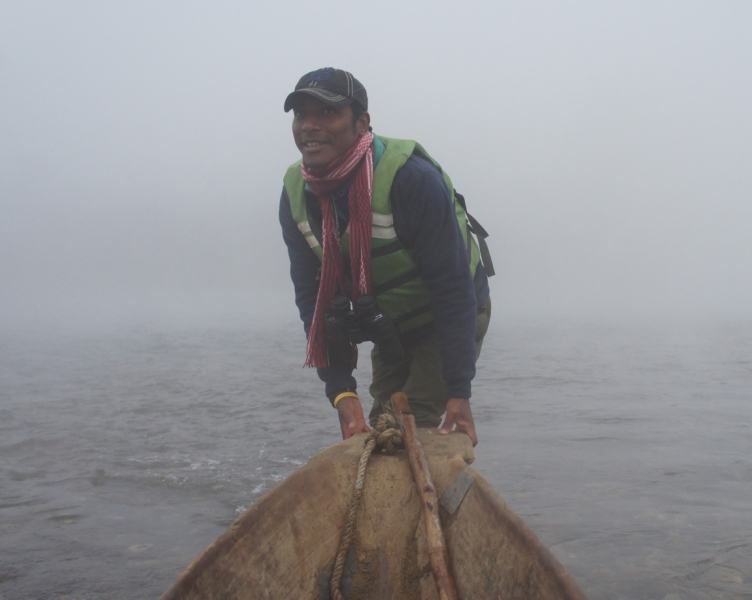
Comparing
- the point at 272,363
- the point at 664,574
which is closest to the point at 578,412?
the point at 664,574

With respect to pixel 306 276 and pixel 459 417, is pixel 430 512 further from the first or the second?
pixel 306 276

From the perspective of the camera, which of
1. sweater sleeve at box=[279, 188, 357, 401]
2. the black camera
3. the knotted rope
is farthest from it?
sweater sleeve at box=[279, 188, 357, 401]

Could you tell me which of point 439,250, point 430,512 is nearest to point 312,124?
point 439,250

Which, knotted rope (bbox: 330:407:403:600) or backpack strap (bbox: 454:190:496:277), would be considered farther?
backpack strap (bbox: 454:190:496:277)

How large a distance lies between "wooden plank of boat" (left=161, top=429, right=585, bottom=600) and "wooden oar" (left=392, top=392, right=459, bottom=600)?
Result: 56 millimetres

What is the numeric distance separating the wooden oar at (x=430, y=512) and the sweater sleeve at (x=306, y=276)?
46 centimetres

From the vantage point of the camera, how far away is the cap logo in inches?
101

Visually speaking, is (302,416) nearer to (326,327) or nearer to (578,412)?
(578,412)

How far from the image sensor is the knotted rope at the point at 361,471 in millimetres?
2174

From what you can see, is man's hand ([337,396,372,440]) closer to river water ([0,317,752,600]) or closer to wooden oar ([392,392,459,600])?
wooden oar ([392,392,459,600])

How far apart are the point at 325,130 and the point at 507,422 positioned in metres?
5.14

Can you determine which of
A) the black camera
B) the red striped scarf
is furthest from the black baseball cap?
the black camera

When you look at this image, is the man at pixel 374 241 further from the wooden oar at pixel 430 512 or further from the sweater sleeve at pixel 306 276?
the wooden oar at pixel 430 512

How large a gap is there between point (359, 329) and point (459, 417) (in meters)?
0.53
